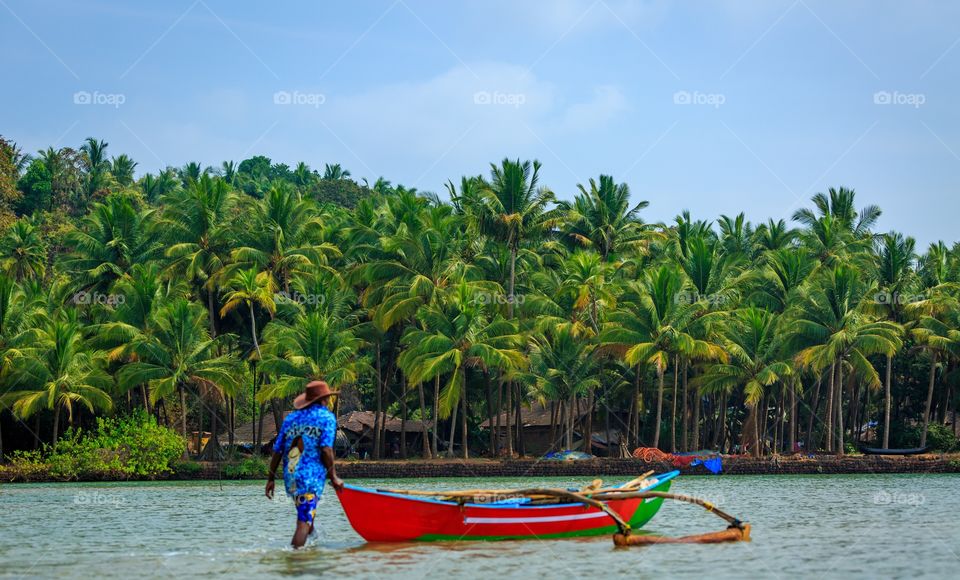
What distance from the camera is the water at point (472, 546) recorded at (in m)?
13.1

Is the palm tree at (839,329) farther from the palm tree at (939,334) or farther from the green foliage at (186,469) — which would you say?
the green foliage at (186,469)

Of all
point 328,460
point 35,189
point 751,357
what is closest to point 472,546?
point 328,460

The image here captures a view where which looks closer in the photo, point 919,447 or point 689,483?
point 689,483

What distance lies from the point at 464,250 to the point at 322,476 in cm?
3164

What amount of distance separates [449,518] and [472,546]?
480 mm

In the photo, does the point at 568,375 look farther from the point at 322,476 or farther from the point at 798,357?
the point at 322,476

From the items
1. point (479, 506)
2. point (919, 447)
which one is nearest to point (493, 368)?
point (919, 447)

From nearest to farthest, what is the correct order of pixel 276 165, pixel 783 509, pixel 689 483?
pixel 783 509 < pixel 689 483 < pixel 276 165

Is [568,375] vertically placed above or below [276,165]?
below

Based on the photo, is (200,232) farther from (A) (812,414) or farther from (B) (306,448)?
(B) (306,448)

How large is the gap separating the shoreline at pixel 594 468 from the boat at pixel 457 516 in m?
21.7

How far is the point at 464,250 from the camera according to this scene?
44.6 m

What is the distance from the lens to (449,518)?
14844mm

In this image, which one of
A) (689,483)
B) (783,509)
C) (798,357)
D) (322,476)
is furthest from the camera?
(798,357)
